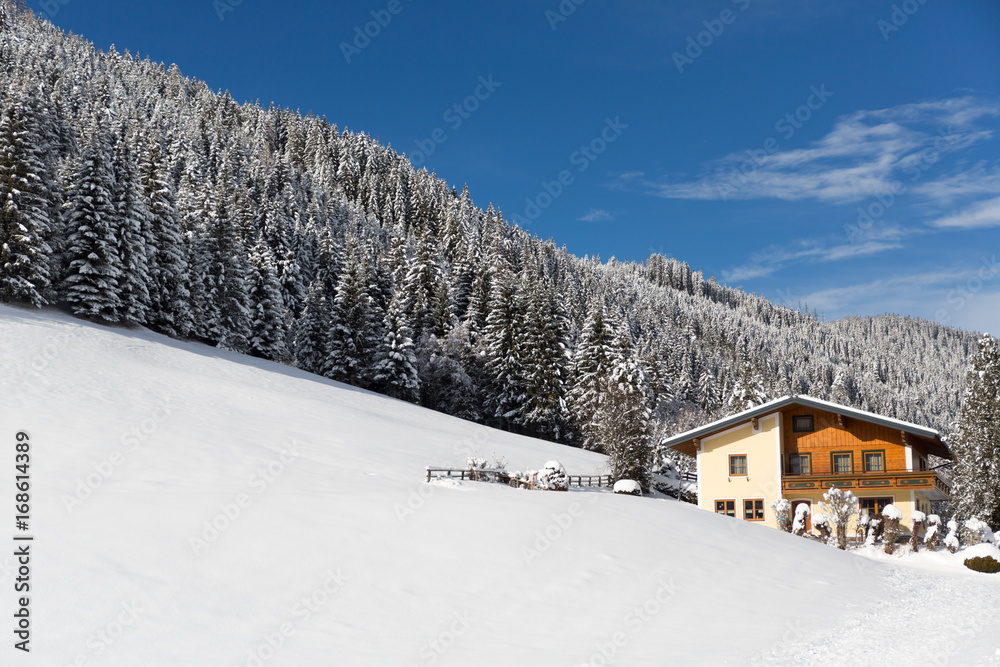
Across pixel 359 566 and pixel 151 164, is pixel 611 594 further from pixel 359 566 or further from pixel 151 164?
pixel 151 164

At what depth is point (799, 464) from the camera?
35.6 m

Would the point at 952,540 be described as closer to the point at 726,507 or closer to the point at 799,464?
the point at 799,464

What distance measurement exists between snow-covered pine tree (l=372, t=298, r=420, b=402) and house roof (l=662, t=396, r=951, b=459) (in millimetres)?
28526

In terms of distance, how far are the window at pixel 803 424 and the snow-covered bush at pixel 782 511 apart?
15.5ft

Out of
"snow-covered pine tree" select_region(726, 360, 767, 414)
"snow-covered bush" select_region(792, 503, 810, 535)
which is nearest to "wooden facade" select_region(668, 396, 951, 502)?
"snow-covered bush" select_region(792, 503, 810, 535)

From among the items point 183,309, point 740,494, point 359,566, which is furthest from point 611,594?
point 183,309

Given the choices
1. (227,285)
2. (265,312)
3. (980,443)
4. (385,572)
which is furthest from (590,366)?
(385,572)

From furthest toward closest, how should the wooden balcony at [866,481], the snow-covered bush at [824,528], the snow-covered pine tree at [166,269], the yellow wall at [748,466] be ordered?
the snow-covered pine tree at [166,269] → the yellow wall at [748,466] → the wooden balcony at [866,481] → the snow-covered bush at [824,528]

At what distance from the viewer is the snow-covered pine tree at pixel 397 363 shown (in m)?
59.6

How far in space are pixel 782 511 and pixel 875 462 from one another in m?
6.46

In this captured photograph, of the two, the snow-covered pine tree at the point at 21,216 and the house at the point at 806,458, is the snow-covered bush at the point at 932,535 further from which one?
the snow-covered pine tree at the point at 21,216

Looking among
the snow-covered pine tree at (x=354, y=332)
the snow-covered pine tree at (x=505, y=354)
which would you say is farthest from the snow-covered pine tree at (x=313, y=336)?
the snow-covered pine tree at (x=505, y=354)

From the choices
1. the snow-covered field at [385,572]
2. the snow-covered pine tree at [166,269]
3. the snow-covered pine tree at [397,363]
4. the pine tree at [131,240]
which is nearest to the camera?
the snow-covered field at [385,572]

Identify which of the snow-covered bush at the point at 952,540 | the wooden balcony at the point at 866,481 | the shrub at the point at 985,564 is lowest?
the shrub at the point at 985,564
